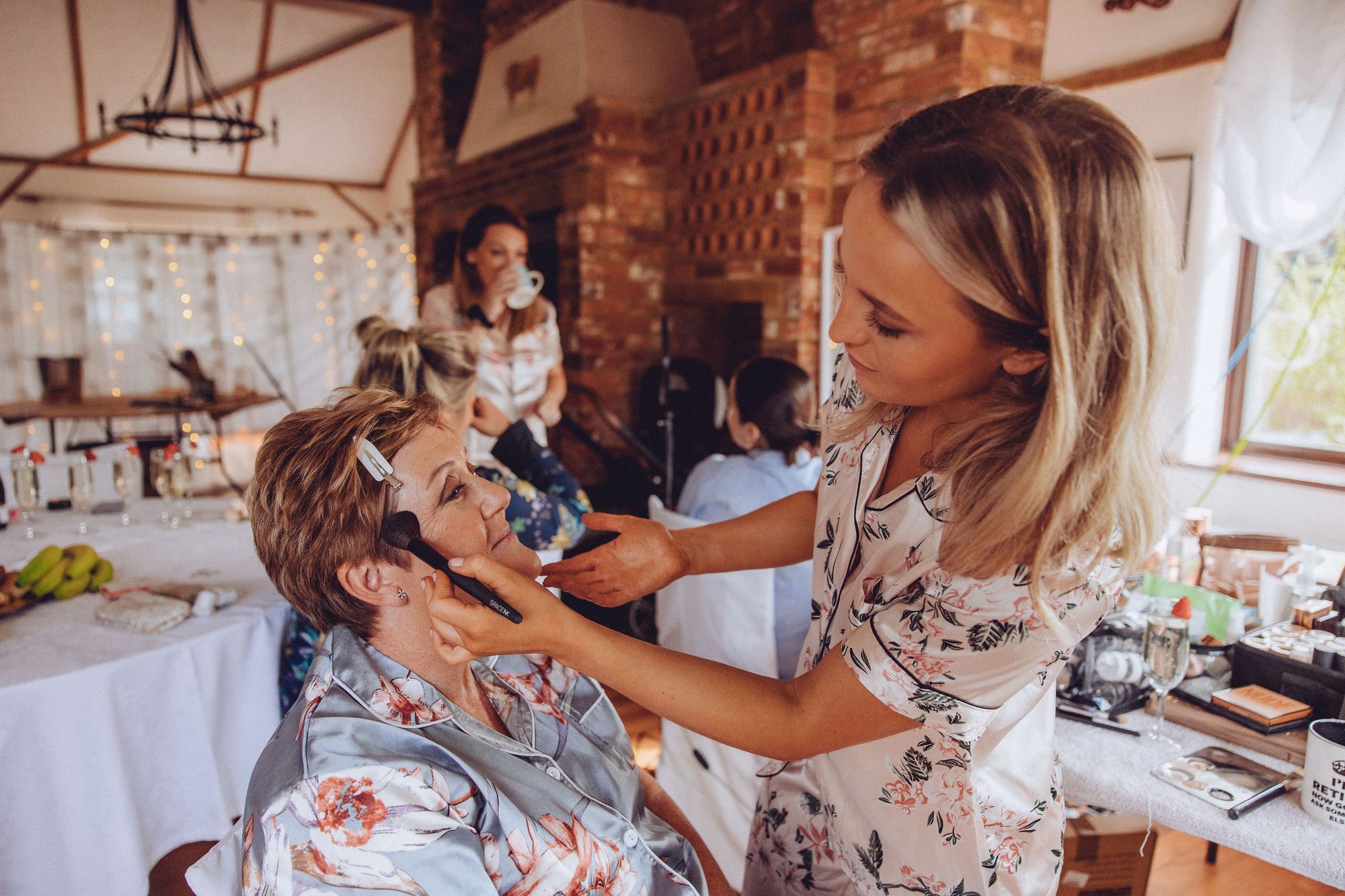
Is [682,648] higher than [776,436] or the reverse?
the reverse

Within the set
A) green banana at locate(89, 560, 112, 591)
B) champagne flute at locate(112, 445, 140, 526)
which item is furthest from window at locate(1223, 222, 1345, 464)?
champagne flute at locate(112, 445, 140, 526)

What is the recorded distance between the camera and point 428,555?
919mm

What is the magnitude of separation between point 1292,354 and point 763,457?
1916 millimetres

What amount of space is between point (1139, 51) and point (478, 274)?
239cm

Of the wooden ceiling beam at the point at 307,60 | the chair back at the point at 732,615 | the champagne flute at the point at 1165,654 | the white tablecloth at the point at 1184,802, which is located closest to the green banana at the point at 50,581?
the chair back at the point at 732,615

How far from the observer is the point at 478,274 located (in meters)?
3.11

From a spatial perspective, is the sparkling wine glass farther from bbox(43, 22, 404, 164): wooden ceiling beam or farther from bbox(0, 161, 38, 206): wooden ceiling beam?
bbox(0, 161, 38, 206): wooden ceiling beam

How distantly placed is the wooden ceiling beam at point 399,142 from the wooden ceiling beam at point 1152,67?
621 cm

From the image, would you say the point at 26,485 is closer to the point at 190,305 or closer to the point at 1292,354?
the point at 1292,354

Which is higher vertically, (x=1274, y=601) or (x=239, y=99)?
(x=239, y=99)

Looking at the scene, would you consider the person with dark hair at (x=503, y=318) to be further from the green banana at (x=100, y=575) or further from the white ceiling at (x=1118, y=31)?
the white ceiling at (x=1118, y=31)

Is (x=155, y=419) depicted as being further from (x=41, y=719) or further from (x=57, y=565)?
(x=41, y=719)

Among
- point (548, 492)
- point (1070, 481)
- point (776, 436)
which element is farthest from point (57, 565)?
point (1070, 481)

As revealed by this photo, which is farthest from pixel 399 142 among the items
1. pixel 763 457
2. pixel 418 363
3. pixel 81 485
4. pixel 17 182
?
pixel 763 457
